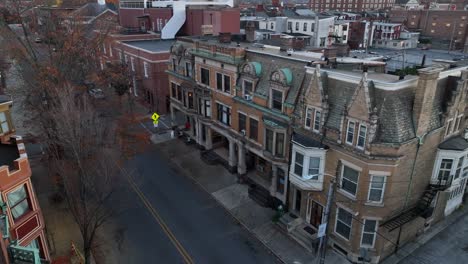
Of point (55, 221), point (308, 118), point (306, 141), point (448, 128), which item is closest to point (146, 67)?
point (55, 221)

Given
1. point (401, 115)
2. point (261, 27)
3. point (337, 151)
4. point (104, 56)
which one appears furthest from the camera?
point (261, 27)

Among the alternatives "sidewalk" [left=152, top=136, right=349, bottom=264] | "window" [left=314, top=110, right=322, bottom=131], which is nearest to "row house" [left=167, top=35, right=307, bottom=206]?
"sidewalk" [left=152, top=136, right=349, bottom=264]

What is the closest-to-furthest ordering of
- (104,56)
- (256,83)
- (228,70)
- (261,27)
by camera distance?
(256,83), (228,70), (104,56), (261,27)

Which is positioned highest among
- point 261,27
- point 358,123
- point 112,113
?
point 261,27

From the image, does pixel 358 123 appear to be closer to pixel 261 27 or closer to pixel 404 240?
pixel 404 240

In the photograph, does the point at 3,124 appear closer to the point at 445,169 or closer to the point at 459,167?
the point at 445,169

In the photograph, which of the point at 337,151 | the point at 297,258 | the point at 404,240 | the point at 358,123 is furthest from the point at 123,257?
the point at 404,240
